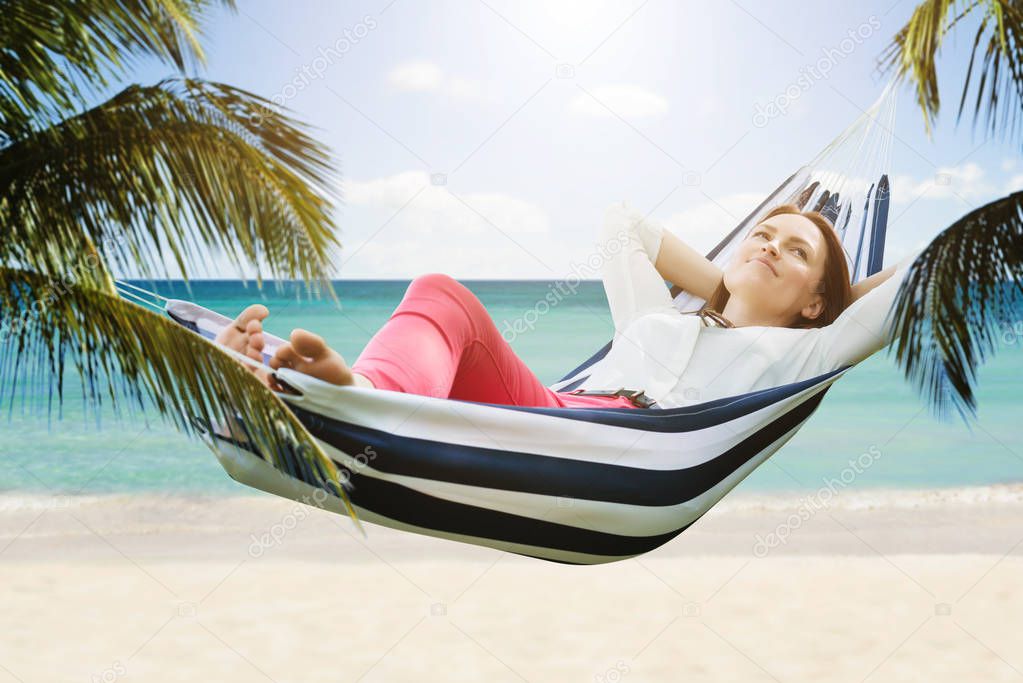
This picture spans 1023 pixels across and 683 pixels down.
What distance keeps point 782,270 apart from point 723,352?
8.9 inches

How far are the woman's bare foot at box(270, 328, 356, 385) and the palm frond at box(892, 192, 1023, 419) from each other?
944 millimetres

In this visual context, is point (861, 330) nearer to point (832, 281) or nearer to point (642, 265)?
point (832, 281)

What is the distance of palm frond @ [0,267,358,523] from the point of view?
1199 millimetres

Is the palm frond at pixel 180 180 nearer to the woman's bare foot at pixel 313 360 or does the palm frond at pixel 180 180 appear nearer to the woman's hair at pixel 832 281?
the woman's bare foot at pixel 313 360

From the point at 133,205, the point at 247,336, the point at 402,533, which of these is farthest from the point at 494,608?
the point at 133,205

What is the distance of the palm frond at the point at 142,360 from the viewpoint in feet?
3.93

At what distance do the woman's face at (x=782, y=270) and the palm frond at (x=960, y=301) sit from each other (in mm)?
404

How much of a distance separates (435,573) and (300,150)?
249cm

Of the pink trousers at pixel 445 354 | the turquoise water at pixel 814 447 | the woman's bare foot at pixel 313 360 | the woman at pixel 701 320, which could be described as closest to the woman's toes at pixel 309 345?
the woman's bare foot at pixel 313 360

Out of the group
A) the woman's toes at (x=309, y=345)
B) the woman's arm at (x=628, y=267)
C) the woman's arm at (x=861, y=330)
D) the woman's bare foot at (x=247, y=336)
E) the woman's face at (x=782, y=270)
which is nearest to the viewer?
the woman's toes at (x=309, y=345)

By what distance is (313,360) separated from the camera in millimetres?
1235

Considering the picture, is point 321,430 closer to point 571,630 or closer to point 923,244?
point 923,244

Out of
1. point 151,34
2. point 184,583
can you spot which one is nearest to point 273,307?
point 184,583

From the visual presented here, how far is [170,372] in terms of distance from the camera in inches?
48.1
